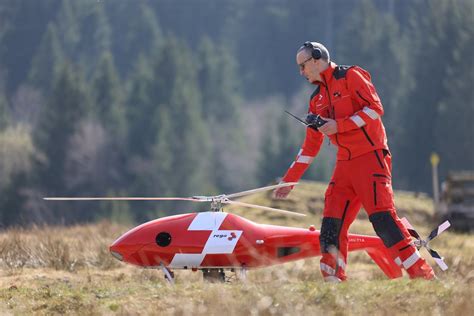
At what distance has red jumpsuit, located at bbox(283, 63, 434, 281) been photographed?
11.7 meters

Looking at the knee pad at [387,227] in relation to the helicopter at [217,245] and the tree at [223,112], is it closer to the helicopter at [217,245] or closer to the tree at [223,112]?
the helicopter at [217,245]

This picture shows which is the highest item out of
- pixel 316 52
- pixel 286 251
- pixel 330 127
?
pixel 316 52

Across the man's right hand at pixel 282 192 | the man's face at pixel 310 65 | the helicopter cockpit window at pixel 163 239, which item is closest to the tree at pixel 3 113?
the helicopter cockpit window at pixel 163 239

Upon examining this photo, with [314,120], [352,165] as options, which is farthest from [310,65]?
[352,165]

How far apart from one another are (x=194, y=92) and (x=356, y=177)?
99266mm

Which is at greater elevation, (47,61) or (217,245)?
(47,61)

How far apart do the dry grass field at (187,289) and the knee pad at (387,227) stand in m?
0.38

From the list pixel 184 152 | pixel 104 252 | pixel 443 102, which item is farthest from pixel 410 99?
pixel 104 252

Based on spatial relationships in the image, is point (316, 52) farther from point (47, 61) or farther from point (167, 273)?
point (47, 61)

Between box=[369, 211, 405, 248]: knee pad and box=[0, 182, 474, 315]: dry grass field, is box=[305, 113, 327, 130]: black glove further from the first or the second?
box=[0, 182, 474, 315]: dry grass field

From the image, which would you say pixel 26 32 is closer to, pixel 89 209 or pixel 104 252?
pixel 89 209

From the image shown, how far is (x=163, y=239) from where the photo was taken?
512 inches

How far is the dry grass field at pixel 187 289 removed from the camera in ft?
32.2

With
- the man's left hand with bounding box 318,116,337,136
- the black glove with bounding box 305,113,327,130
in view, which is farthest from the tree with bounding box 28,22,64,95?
the man's left hand with bounding box 318,116,337,136
